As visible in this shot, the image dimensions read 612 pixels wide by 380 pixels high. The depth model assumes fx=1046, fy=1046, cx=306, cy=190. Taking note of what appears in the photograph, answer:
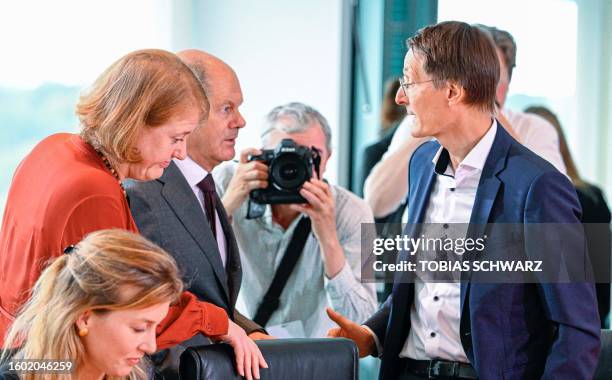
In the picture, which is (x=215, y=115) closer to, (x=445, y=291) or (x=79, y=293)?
(x=445, y=291)

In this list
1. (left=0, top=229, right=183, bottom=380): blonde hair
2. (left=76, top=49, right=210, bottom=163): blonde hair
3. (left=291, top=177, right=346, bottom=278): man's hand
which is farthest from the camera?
(left=291, top=177, right=346, bottom=278): man's hand

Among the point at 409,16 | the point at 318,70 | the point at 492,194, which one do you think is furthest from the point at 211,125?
the point at 409,16

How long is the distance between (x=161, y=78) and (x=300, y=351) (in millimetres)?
617

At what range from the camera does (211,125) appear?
263 cm

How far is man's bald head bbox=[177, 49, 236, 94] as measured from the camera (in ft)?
8.70

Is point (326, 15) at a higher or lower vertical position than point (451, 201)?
higher

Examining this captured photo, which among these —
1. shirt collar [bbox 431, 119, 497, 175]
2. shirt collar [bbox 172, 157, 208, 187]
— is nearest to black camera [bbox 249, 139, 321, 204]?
shirt collar [bbox 172, 157, 208, 187]

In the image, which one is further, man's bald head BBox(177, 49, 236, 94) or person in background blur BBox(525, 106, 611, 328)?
person in background blur BBox(525, 106, 611, 328)

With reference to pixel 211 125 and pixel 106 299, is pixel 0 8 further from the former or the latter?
pixel 106 299

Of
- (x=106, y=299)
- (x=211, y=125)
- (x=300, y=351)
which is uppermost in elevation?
(x=211, y=125)

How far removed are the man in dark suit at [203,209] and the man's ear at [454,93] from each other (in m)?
0.60

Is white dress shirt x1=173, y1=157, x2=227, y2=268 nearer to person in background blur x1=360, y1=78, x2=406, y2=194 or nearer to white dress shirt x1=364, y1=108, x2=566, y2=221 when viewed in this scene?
white dress shirt x1=364, y1=108, x2=566, y2=221

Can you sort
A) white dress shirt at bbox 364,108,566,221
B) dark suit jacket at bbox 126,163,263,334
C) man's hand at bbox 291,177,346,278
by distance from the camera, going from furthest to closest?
white dress shirt at bbox 364,108,566,221 → man's hand at bbox 291,177,346,278 → dark suit jacket at bbox 126,163,263,334

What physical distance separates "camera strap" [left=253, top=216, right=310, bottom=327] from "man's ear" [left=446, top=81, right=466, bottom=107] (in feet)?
2.74
